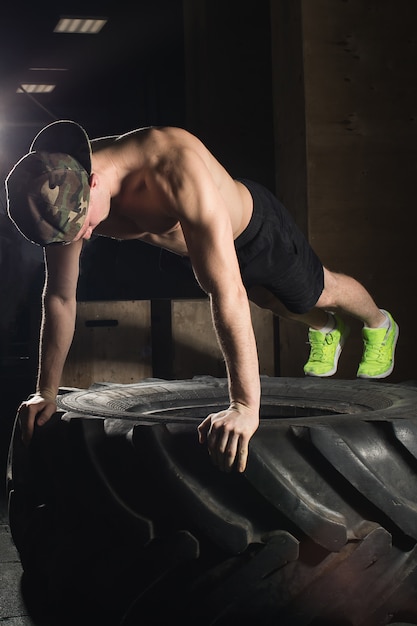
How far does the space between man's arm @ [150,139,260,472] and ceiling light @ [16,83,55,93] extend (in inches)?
340

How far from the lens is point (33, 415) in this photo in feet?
5.86

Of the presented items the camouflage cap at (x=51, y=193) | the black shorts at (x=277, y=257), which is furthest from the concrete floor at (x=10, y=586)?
the black shorts at (x=277, y=257)

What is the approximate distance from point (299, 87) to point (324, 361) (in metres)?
1.42

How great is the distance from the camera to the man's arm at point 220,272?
154 centimetres

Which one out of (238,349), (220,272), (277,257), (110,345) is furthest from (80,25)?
(238,349)

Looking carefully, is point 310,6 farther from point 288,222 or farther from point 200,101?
point 288,222

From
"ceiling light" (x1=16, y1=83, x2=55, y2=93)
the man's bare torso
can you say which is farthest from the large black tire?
"ceiling light" (x1=16, y1=83, x2=55, y2=93)

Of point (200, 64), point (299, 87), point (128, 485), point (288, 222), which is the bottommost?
point (128, 485)

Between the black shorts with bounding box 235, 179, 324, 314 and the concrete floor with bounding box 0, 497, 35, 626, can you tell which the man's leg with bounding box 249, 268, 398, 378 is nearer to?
the black shorts with bounding box 235, 179, 324, 314

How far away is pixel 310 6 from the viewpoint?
11.6ft

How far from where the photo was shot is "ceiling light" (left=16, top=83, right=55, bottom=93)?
979 cm

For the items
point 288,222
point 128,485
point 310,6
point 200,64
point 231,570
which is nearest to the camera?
point 231,570

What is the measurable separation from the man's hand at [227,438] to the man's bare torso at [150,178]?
1.62 ft

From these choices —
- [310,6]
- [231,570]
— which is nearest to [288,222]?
[231,570]
